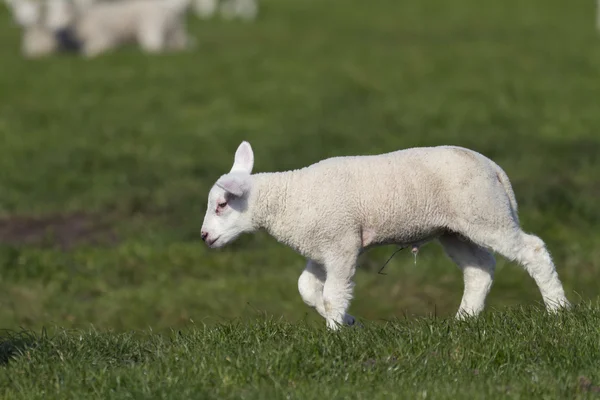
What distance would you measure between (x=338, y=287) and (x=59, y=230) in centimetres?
643

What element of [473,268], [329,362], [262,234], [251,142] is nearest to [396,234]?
[473,268]

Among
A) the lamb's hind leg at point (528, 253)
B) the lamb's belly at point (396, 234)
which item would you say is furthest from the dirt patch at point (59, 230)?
the lamb's hind leg at point (528, 253)

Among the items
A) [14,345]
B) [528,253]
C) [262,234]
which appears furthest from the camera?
[262,234]

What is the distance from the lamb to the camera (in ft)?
20.7

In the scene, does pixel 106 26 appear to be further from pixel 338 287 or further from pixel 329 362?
pixel 329 362

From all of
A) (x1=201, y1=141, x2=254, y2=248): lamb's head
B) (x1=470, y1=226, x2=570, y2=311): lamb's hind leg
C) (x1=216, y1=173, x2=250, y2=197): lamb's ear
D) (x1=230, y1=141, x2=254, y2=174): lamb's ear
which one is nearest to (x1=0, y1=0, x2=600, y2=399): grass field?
(x1=470, y1=226, x2=570, y2=311): lamb's hind leg

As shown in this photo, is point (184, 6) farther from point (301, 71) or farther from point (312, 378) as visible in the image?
point (312, 378)

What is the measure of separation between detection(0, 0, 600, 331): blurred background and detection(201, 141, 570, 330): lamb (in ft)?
1.39

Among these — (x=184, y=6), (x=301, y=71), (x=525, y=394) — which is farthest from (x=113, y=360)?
(x=184, y=6)

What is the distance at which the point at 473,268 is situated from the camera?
22.2ft

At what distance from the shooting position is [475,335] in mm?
5504

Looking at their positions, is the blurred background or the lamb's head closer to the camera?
the lamb's head

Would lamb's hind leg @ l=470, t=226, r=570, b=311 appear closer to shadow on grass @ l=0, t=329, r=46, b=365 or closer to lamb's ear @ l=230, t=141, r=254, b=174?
lamb's ear @ l=230, t=141, r=254, b=174

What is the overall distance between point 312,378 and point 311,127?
35.8 feet
